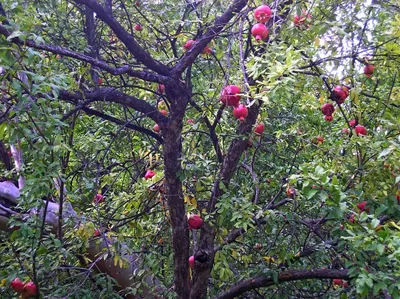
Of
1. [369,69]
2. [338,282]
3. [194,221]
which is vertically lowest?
[338,282]

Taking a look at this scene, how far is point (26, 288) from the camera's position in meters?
2.65

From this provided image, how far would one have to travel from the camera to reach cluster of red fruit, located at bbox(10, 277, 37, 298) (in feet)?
8.71

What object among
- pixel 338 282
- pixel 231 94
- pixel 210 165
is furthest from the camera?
pixel 338 282

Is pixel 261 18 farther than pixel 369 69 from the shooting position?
No

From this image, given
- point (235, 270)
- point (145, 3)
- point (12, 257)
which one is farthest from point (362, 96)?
point (12, 257)

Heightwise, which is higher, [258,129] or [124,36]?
[124,36]

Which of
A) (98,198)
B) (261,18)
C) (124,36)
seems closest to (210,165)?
(98,198)

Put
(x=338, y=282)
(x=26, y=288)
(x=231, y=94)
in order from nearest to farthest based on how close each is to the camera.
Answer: (x=231, y=94) < (x=26, y=288) < (x=338, y=282)

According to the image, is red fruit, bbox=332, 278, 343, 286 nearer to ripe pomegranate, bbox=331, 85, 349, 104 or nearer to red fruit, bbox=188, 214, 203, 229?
red fruit, bbox=188, 214, 203, 229

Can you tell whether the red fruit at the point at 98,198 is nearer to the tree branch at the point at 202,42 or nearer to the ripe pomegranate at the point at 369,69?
the tree branch at the point at 202,42

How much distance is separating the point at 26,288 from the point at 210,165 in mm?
1272

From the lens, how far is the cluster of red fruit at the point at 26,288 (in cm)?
266

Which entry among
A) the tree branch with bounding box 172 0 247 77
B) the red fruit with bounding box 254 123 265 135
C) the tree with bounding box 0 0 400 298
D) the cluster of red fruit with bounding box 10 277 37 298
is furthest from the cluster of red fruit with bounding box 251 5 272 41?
the cluster of red fruit with bounding box 10 277 37 298

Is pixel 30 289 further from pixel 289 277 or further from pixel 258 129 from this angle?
pixel 258 129
